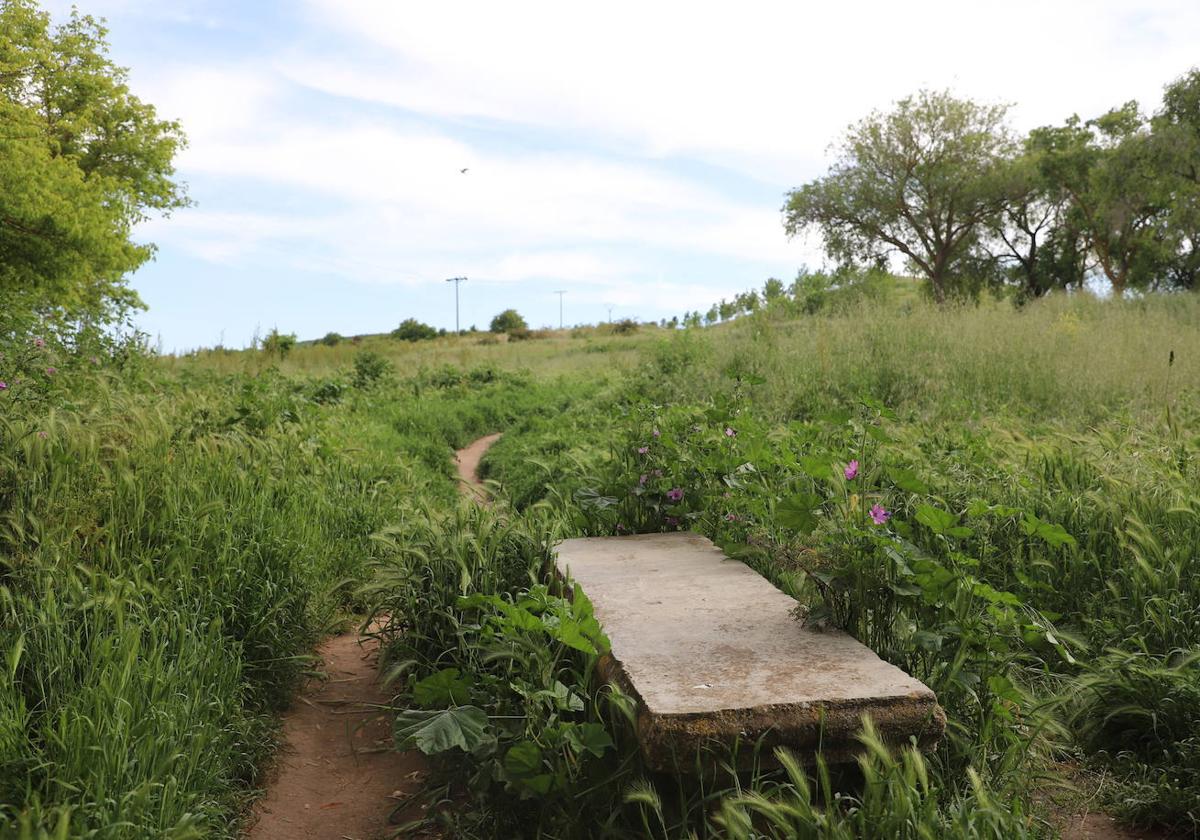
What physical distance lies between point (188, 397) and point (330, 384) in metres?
6.63

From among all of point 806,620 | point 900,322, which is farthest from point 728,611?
point 900,322

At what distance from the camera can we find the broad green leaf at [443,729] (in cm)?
270

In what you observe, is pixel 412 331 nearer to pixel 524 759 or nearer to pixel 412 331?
pixel 412 331

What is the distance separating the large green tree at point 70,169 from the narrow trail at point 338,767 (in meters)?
9.53

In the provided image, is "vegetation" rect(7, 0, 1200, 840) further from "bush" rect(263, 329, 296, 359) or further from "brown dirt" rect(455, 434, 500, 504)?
"bush" rect(263, 329, 296, 359)

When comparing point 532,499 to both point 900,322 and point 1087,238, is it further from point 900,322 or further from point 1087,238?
point 1087,238

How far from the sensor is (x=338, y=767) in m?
3.69

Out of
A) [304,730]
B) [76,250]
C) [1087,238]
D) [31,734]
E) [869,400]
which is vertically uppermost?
[1087,238]

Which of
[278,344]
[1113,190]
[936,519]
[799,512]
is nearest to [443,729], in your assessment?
Result: [799,512]

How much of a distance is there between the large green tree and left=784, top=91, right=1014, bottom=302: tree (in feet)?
79.1

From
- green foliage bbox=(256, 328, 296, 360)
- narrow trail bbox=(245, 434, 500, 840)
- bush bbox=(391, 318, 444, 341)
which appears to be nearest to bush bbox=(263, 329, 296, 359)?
green foliage bbox=(256, 328, 296, 360)

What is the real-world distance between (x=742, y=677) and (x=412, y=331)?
57360mm

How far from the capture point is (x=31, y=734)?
9.87ft

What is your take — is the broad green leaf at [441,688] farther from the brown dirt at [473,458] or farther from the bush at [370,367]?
the bush at [370,367]
